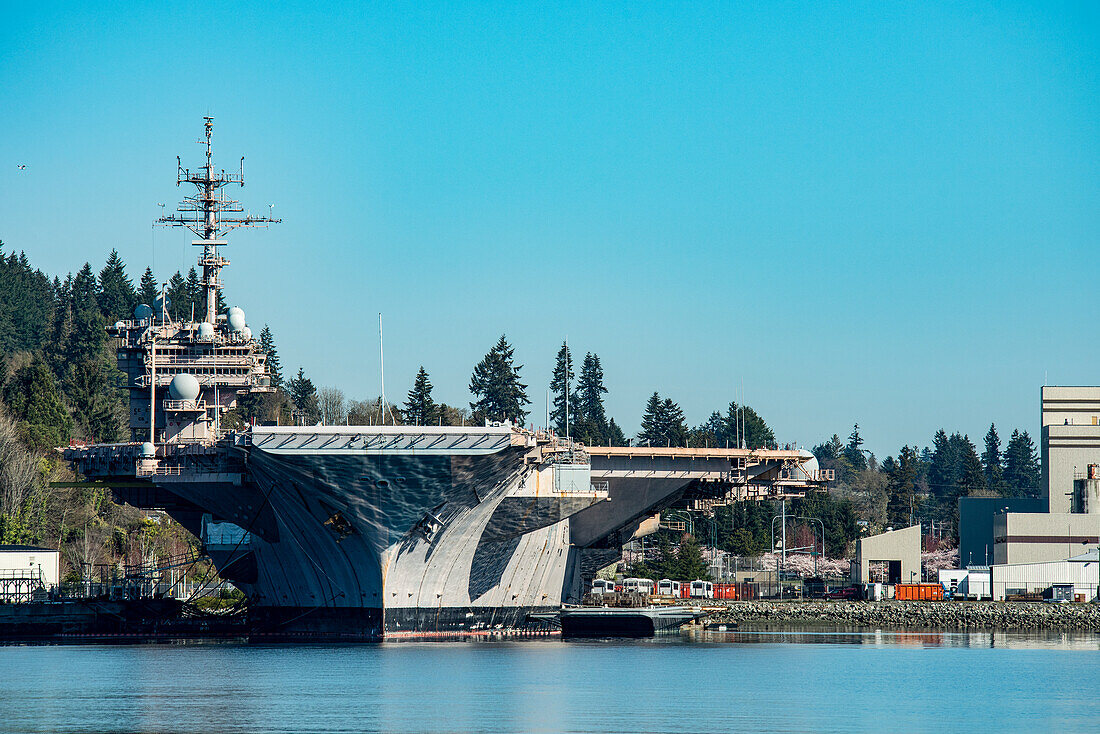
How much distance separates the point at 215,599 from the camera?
76625 millimetres

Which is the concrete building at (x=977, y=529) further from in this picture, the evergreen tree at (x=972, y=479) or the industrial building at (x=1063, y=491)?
the evergreen tree at (x=972, y=479)

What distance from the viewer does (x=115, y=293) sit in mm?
131625

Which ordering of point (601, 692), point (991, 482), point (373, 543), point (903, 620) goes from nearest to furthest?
point (601, 692)
point (373, 543)
point (903, 620)
point (991, 482)

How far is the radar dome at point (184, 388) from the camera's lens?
56.2m

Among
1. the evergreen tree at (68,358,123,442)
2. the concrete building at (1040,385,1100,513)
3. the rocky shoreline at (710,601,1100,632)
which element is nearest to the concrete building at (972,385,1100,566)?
the concrete building at (1040,385,1100,513)

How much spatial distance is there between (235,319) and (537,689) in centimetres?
2607

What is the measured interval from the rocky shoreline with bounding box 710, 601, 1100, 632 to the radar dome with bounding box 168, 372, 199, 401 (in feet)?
113

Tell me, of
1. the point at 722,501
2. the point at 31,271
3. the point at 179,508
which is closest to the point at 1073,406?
the point at 722,501

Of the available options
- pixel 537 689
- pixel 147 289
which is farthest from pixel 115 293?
pixel 537 689

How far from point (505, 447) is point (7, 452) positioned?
44.5 m

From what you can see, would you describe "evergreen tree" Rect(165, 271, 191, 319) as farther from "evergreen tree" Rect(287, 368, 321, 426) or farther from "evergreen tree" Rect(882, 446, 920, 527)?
"evergreen tree" Rect(882, 446, 920, 527)

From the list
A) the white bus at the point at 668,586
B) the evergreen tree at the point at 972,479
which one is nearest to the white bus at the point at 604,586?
the white bus at the point at 668,586

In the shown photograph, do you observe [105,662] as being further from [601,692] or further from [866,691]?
[866,691]

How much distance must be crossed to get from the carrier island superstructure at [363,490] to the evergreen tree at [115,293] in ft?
232
